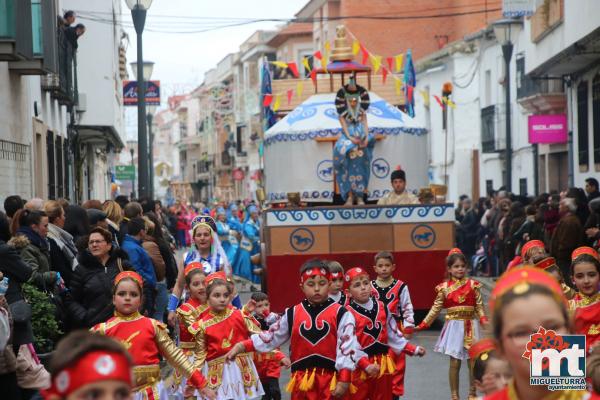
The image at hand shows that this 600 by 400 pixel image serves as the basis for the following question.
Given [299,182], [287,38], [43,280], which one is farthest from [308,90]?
[287,38]

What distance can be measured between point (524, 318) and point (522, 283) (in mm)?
117

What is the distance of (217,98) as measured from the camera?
3602 inches

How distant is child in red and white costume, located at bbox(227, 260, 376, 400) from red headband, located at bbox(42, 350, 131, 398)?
4567 millimetres

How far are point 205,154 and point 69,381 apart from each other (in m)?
106

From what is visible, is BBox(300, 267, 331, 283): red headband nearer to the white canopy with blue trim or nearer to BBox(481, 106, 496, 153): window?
the white canopy with blue trim

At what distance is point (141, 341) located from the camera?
790 cm

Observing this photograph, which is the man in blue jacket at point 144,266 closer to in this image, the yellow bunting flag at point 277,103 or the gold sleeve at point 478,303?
the gold sleeve at point 478,303

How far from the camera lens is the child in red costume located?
1057cm

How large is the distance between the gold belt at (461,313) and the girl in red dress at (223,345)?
2890 mm

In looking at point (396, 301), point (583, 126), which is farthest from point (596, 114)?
point (396, 301)

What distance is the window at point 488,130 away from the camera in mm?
37625

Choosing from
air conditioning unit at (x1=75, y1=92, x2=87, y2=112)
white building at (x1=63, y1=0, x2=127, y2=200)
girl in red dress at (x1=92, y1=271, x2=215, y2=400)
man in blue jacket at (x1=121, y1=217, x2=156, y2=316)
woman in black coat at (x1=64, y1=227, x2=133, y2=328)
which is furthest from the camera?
white building at (x1=63, y1=0, x2=127, y2=200)

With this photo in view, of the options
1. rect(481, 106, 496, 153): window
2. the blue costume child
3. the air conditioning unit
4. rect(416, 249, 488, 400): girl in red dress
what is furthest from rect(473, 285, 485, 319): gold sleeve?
rect(481, 106, 496, 153): window

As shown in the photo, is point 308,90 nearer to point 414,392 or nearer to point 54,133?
point 54,133
